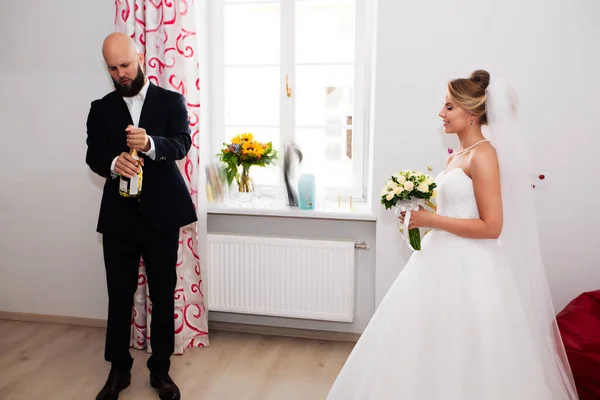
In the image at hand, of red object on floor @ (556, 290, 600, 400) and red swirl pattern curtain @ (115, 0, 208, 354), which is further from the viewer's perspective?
red swirl pattern curtain @ (115, 0, 208, 354)

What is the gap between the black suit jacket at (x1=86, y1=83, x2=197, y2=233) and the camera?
2.34 m

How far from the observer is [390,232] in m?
2.93

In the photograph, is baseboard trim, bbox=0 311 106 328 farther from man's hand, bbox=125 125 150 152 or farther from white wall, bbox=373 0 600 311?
white wall, bbox=373 0 600 311

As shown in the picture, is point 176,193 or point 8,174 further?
point 8,174

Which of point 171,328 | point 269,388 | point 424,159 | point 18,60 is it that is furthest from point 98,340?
point 424,159

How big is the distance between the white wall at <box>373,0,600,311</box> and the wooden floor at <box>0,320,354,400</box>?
1226 millimetres

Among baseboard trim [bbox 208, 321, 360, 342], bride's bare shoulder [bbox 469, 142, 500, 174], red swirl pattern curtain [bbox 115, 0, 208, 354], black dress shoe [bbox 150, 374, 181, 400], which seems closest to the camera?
bride's bare shoulder [bbox 469, 142, 500, 174]

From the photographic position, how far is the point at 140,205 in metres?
2.33

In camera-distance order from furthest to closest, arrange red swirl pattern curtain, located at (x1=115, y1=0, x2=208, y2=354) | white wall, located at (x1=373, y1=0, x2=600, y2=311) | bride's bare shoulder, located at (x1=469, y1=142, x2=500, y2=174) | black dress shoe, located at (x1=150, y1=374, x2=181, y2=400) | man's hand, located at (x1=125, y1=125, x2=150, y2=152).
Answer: red swirl pattern curtain, located at (x1=115, y1=0, x2=208, y2=354), white wall, located at (x1=373, y1=0, x2=600, y2=311), black dress shoe, located at (x1=150, y1=374, x2=181, y2=400), man's hand, located at (x1=125, y1=125, x2=150, y2=152), bride's bare shoulder, located at (x1=469, y1=142, x2=500, y2=174)

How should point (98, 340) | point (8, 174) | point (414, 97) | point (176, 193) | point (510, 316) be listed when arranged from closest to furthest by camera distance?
point (510, 316) < point (176, 193) < point (414, 97) < point (98, 340) < point (8, 174)

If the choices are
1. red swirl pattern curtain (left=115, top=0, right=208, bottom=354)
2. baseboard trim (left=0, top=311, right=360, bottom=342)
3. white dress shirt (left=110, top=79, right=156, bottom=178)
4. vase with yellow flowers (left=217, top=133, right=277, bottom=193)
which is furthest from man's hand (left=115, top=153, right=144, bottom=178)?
baseboard trim (left=0, top=311, right=360, bottom=342)

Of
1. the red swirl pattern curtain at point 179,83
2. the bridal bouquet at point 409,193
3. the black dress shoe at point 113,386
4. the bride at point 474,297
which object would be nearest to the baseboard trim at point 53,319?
the red swirl pattern curtain at point 179,83

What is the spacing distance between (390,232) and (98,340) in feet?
6.48

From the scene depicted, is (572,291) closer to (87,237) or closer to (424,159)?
(424,159)
